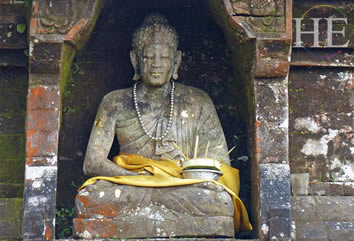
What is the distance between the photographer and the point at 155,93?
1209cm

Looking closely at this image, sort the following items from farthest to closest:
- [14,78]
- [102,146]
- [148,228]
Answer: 1. [14,78]
2. [102,146]
3. [148,228]

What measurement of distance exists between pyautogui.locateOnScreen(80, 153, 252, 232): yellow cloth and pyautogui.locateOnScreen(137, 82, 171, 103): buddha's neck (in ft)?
2.30

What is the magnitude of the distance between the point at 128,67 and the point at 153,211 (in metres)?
2.16

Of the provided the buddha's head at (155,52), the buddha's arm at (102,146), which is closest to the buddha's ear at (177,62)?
the buddha's head at (155,52)

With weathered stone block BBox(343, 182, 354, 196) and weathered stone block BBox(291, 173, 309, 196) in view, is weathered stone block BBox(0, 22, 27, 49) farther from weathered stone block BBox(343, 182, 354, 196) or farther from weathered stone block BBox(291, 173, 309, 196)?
weathered stone block BBox(343, 182, 354, 196)

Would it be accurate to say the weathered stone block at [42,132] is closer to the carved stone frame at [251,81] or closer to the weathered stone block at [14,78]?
the carved stone frame at [251,81]

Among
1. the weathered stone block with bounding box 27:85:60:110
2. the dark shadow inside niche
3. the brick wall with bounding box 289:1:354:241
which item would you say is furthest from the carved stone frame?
the dark shadow inside niche

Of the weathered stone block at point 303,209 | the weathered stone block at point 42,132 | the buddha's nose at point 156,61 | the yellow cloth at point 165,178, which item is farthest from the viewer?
the buddha's nose at point 156,61

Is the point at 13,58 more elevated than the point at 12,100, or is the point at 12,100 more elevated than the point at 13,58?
the point at 13,58

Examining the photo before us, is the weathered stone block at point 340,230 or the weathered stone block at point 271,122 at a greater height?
the weathered stone block at point 271,122

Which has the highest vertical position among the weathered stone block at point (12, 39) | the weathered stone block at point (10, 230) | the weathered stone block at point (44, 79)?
the weathered stone block at point (12, 39)

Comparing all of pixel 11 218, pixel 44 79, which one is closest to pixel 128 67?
pixel 44 79

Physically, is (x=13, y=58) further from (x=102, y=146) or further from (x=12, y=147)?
(x=102, y=146)

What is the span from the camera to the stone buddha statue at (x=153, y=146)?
35.7ft
